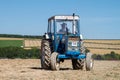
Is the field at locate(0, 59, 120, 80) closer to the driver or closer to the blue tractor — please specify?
the blue tractor

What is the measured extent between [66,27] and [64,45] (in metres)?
0.97

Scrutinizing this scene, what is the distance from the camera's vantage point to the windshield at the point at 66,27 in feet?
72.3

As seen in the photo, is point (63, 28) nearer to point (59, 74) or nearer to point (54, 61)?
point (54, 61)

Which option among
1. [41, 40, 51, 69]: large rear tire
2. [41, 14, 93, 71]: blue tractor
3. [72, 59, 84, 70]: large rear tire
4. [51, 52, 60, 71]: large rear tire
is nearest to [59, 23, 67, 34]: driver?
[41, 14, 93, 71]: blue tractor

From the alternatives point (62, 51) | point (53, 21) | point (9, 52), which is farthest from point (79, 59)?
point (9, 52)

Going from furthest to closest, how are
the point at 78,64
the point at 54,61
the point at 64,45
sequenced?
the point at 78,64 < the point at 64,45 < the point at 54,61

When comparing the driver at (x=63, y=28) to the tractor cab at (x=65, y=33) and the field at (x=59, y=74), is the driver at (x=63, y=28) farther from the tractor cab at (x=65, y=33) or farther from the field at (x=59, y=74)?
the field at (x=59, y=74)

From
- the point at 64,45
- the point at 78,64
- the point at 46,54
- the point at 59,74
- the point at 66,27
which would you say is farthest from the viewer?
the point at 78,64

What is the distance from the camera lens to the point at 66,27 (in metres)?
22.1

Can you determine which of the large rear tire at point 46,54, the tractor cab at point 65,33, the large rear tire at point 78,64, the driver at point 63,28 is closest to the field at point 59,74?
the large rear tire at point 46,54

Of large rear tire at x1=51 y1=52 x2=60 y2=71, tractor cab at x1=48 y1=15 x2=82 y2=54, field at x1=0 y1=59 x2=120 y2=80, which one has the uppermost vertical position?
tractor cab at x1=48 y1=15 x2=82 y2=54

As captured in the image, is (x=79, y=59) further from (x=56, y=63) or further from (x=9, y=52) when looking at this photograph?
(x=9, y=52)

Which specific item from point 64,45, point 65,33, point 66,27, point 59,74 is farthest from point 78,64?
point 59,74

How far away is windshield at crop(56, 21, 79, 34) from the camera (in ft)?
72.3
